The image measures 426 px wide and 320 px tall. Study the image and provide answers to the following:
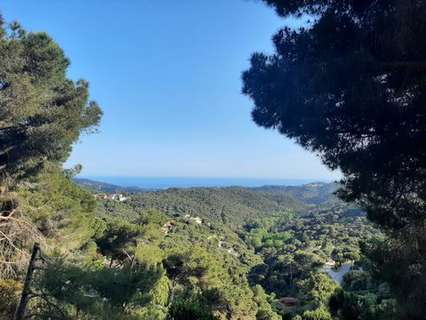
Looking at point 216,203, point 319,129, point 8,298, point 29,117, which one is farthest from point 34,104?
point 216,203

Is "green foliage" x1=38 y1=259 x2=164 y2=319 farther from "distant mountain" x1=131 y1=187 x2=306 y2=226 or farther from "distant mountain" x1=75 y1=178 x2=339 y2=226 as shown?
"distant mountain" x1=131 y1=187 x2=306 y2=226

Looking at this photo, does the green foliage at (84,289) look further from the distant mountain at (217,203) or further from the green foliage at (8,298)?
the distant mountain at (217,203)

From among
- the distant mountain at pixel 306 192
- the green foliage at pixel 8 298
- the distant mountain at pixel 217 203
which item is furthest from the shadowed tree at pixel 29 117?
the distant mountain at pixel 306 192

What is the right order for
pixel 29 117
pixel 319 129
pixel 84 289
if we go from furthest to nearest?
pixel 29 117 → pixel 84 289 → pixel 319 129

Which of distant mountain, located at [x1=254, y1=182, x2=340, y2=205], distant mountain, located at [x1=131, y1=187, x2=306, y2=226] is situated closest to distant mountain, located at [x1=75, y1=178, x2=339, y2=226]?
distant mountain, located at [x1=131, y1=187, x2=306, y2=226]

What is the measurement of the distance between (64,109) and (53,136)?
0.70 m

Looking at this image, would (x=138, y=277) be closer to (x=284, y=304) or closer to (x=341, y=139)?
(x=341, y=139)

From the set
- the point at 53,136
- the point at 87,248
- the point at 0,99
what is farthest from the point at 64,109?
the point at 87,248

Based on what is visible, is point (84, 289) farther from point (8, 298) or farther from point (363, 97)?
point (363, 97)

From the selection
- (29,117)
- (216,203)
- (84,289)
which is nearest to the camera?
(84,289)

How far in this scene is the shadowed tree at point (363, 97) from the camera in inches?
138

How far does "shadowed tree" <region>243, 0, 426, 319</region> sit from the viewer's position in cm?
350

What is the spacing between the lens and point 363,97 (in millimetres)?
3561

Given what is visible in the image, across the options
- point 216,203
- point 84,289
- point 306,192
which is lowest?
point 216,203
